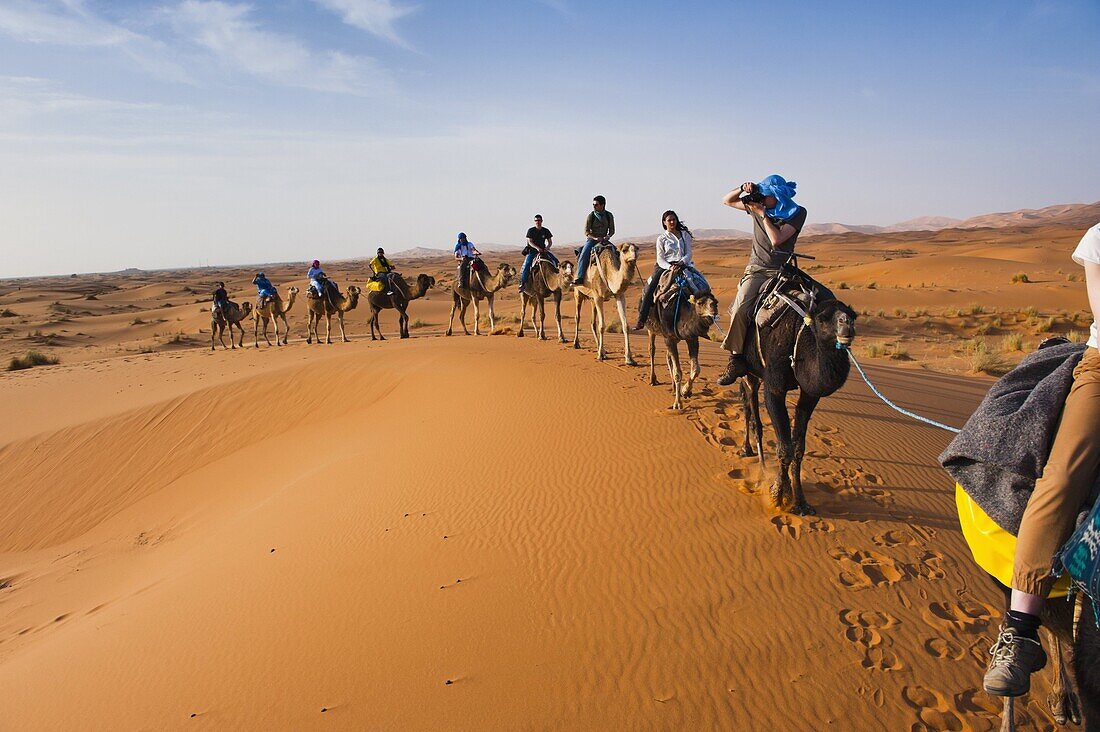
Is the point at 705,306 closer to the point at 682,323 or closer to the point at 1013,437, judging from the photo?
the point at 682,323

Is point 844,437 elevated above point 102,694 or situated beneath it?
elevated above

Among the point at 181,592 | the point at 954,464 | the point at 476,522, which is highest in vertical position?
the point at 954,464

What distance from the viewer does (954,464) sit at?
3.15 m

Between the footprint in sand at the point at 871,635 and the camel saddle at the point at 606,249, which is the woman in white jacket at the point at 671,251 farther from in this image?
the footprint in sand at the point at 871,635

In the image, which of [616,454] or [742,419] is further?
[742,419]

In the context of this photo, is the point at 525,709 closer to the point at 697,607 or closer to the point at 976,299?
the point at 697,607

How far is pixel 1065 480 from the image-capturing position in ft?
8.82

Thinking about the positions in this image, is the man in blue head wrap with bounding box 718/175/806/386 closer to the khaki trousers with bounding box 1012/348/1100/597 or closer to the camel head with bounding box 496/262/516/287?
the khaki trousers with bounding box 1012/348/1100/597

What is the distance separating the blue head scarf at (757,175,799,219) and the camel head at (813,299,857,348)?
45.5 inches

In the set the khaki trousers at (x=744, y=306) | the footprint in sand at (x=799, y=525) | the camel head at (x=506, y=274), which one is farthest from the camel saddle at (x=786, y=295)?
the camel head at (x=506, y=274)

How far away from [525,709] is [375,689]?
1.02m

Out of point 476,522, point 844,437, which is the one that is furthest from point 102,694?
point 844,437

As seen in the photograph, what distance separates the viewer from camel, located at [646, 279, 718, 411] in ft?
27.7

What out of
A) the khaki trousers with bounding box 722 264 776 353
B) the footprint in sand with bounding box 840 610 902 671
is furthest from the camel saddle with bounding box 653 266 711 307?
the footprint in sand with bounding box 840 610 902 671
